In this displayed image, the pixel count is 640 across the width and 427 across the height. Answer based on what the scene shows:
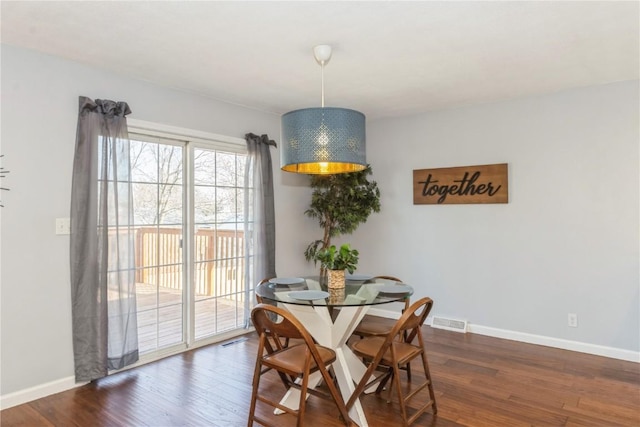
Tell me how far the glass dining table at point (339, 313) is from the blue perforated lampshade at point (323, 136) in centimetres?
84

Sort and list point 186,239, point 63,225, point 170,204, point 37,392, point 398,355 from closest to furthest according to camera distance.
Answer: point 398,355 → point 37,392 → point 63,225 → point 170,204 → point 186,239

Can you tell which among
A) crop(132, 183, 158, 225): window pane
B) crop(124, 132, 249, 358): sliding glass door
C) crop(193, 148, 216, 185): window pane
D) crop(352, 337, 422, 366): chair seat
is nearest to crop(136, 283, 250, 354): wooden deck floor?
crop(124, 132, 249, 358): sliding glass door

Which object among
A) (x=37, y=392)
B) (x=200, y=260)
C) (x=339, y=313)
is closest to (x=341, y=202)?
(x=200, y=260)

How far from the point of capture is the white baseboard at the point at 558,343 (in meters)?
3.53

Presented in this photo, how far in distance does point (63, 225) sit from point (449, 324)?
3.74 meters

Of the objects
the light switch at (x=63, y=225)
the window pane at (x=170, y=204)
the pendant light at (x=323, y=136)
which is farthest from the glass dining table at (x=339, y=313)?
the light switch at (x=63, y=225)

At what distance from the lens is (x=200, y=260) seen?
3.91 metres

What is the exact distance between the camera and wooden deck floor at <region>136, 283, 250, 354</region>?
11.5 feet

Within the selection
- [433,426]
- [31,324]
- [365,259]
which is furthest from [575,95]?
[31,324]

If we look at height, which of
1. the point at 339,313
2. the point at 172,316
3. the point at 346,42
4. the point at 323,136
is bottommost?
the point at 172,316

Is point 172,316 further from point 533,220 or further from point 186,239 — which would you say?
point 533,220

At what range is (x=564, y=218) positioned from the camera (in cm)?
382

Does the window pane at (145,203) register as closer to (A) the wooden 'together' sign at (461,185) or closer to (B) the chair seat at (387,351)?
(B) the chair seat at (387,351)

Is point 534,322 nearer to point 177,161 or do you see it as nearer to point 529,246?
point 529,246
